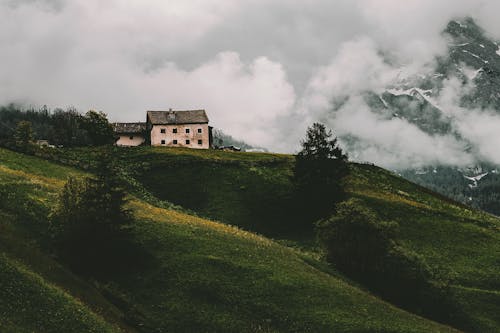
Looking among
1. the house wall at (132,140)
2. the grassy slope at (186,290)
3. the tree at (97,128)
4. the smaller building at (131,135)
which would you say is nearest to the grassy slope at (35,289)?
the grassy slope at (186,290)

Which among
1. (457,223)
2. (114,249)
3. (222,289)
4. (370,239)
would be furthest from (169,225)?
(457,223)

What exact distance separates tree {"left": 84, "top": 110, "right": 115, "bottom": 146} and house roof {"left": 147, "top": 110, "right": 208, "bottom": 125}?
58.0ft

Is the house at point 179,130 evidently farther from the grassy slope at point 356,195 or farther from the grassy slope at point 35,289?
the grassy slope at point 35,289

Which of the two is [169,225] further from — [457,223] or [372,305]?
[457,223]

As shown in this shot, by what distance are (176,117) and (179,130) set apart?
13.8ft

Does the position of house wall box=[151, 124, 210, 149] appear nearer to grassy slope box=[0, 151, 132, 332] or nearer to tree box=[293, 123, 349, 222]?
tree box=[293, 123, 349, 222]

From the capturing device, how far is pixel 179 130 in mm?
163000

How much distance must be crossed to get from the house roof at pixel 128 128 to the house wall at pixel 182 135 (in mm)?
8586

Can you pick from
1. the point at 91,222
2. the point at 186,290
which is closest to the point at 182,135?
the point at 91,222

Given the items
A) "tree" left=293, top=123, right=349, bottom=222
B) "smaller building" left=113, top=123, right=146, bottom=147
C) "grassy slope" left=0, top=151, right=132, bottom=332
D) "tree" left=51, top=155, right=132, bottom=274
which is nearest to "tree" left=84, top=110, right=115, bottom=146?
"smaller building" left=113, top=123, right=146, bottom=147

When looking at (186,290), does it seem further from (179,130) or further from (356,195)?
(179,130)

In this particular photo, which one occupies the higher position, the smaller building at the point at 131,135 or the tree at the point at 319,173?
the smaller building at the point at 131,135

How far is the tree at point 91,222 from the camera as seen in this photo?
175 ft

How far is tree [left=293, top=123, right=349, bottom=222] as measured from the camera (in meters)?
94.1
